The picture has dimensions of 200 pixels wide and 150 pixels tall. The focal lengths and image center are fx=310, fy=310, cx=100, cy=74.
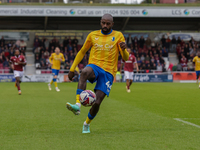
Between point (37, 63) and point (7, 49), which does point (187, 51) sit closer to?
point (37, 63)

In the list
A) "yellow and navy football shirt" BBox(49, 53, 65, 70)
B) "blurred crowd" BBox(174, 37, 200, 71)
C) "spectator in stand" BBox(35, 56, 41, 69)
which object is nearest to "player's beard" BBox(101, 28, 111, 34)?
"yellow and navy football shirt" BBox(49, 53, 65, 70)

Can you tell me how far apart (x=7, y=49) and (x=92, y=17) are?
10457mm

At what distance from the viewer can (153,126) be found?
6883mm

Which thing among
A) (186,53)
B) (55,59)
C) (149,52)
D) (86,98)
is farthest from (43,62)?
(86,98)

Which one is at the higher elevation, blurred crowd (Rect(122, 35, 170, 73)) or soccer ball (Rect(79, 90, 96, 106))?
soccer ball (Rect(79, 90, 96, 106))

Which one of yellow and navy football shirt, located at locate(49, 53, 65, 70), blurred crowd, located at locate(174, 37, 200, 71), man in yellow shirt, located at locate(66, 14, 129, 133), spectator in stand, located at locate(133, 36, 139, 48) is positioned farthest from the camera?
spectator in stand, located at locate(133, 36, 139, 48)

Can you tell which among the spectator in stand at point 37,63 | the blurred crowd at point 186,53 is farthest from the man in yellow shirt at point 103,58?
A: the blurred crowd at point 186,53

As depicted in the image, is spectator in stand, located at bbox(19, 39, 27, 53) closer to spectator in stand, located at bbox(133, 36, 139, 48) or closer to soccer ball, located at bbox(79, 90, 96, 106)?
spectator in stand, located at bbox(133, 36, 139, 48)

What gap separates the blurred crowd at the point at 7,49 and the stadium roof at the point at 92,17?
288cm

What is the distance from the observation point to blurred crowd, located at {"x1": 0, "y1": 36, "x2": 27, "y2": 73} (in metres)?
32.2

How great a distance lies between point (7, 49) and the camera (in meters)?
34.0

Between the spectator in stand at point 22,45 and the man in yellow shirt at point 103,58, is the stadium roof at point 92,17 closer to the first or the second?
the spectator in stand at point 22,45

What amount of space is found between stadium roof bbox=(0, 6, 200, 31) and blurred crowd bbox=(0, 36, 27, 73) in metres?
2.88

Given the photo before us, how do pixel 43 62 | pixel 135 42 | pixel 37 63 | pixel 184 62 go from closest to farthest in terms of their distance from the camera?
pixel 43 62, pixel 37 63, pixel 184 62, pixel 135 42
